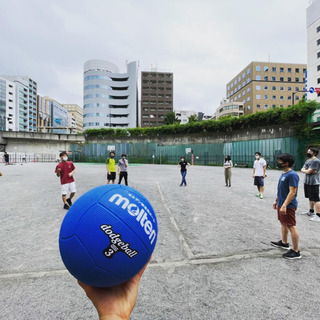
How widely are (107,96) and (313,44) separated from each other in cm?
7124

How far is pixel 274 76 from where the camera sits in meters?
74.0

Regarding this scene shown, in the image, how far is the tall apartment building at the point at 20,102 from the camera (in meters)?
90.5

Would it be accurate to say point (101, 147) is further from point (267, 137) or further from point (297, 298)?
point (297, 298)

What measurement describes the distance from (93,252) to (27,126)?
125m

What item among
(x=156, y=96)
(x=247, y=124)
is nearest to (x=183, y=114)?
(x=156, y=96)

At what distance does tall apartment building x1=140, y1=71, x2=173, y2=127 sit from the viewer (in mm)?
88750

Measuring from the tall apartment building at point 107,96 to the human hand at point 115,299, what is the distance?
87.0m

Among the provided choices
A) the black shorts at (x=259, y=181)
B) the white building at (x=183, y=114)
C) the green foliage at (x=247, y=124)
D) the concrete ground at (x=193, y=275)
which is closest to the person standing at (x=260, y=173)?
Result: the black shorts at (x=259, y=181)

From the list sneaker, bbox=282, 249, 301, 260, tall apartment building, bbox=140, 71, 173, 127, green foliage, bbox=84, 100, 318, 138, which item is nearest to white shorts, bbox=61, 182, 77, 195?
sneaker, bbox=282, 249, 301, 260

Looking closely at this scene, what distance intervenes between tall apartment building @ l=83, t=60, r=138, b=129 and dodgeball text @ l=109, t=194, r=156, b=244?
86.9 meters

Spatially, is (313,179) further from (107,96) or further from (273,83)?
(107,96)

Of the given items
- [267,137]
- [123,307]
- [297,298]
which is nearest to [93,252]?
[123,307]

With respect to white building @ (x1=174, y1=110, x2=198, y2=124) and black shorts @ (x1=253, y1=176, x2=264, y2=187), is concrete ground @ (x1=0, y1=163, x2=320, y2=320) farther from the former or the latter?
white building @ (x1=174, y1=110, x2=198, y2=124)

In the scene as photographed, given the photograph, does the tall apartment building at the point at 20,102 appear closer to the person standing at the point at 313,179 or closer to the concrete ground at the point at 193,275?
the concrete ground at the point at 193,275
